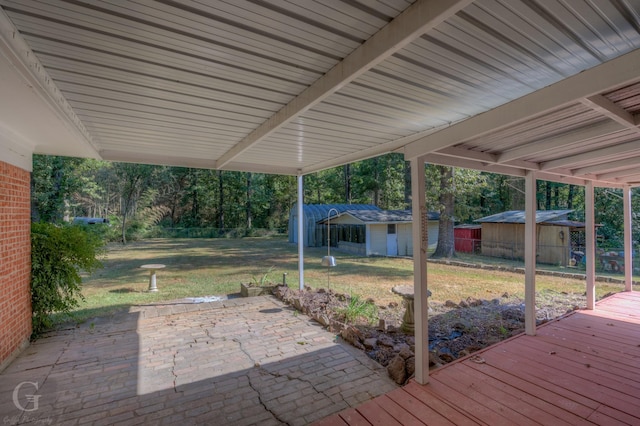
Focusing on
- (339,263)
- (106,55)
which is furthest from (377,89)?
(339,263)

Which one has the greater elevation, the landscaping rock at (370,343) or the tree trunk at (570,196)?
the tree trunk at (570,196)

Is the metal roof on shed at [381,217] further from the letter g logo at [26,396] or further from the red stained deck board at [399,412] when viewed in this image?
the letter g logo at [26,396]

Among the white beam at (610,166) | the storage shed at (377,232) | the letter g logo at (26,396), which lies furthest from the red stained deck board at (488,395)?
the storage shed at (377,232)

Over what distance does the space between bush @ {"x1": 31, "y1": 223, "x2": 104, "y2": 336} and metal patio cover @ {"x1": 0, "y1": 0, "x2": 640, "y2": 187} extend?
1130mm

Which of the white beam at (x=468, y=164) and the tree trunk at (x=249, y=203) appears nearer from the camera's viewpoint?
the white beam at (x=468, y=164)

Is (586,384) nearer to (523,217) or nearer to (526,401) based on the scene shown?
(526,401)

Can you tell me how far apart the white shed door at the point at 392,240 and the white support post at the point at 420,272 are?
13000mm

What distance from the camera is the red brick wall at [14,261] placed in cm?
325

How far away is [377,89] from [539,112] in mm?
1145

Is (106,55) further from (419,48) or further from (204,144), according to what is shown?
(204,144)

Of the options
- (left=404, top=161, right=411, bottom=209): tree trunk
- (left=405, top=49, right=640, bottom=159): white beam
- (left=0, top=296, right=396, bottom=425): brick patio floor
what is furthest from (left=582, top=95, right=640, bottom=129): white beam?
(left=404, top=161, right=411, bottom=209): tree trunk

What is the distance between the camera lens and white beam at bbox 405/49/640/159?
157 cm

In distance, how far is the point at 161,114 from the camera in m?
3.06

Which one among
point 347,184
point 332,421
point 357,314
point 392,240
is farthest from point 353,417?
point 347,184
